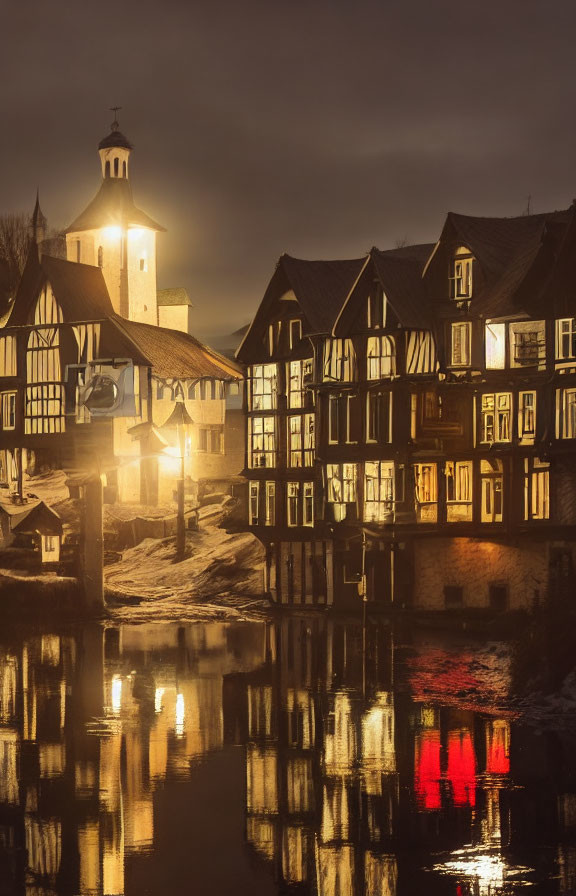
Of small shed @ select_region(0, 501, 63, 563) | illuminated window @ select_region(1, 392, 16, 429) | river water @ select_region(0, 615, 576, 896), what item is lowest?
river water @ select_region(0, 615, 576, 896)

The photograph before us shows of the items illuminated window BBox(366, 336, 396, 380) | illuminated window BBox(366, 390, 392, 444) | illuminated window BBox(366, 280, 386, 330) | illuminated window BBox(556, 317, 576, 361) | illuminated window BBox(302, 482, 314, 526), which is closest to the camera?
illuminated window BBox(556, 317, 576, 361)

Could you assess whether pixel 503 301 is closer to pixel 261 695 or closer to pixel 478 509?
pixel 478 509

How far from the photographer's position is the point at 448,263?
201ft

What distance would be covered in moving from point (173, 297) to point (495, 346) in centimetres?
4320

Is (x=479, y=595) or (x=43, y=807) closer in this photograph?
(x=43, y=807)

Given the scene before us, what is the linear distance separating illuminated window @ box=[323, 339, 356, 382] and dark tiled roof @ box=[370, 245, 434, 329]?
3.69m

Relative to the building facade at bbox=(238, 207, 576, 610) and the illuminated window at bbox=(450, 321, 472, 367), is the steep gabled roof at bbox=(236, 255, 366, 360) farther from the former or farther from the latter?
the illuminated window at bbox=(450, 321, 472, 367)

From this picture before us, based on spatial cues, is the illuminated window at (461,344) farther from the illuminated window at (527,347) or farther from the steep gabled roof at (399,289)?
the illuminated window at (527,347)

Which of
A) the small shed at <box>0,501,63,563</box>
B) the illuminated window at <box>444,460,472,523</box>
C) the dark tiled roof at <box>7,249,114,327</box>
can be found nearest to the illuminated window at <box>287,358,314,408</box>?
the illuminated window at <box>444,460,472,523</box>

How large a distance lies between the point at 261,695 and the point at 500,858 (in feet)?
58.3

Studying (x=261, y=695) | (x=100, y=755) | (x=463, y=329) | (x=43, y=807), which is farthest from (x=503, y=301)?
(x=43, y=807)

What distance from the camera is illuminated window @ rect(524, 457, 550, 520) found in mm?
57219

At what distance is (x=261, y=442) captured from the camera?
6931 centimetres

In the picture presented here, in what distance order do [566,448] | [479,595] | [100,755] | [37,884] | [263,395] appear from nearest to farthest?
[37,884] → [100,755] → [566,448] → [479,595] → [263,395]
